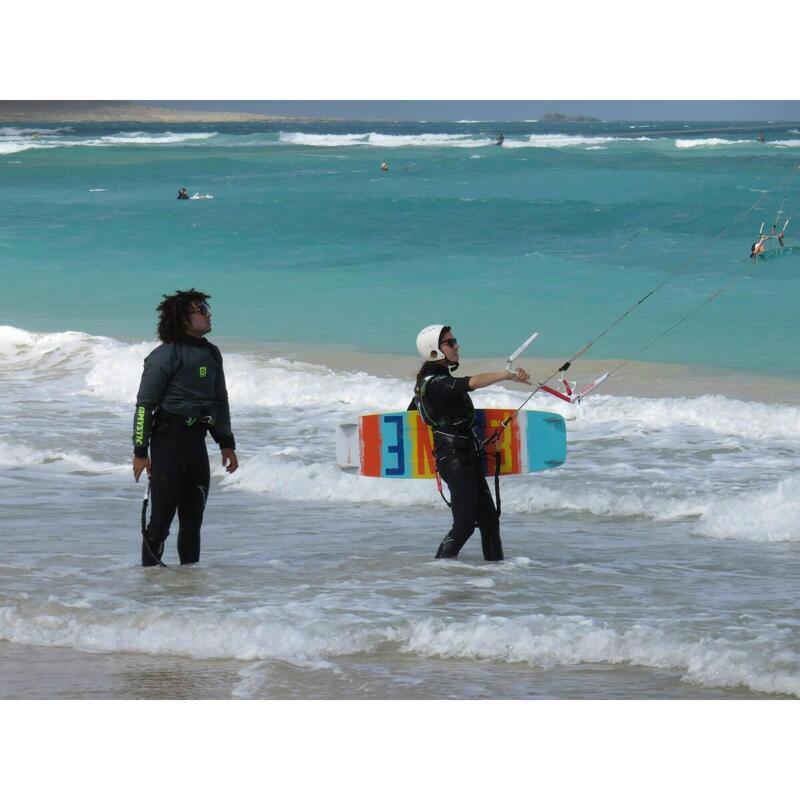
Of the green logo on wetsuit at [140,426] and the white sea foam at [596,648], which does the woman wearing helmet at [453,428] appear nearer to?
the white sea foam at [596,648]

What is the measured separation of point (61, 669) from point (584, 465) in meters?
4.12

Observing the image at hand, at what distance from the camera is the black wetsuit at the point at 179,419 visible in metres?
4.18

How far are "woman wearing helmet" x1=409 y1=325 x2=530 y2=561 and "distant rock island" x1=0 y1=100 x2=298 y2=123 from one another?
171 inches

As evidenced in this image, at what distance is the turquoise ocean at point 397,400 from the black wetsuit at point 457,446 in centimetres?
23

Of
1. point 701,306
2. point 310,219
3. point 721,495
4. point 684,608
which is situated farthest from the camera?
point 310,219

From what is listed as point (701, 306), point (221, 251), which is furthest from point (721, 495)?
point (221, 251)

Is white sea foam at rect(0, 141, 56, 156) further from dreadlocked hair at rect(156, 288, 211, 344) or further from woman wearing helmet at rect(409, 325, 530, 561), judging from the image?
woman wearing helmet at rect(409, 325, 530, 561)

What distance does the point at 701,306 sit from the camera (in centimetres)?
1275

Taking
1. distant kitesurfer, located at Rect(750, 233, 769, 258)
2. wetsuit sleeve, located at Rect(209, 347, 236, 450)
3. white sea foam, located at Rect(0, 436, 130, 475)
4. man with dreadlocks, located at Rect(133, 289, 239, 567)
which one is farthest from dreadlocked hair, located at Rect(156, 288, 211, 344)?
distant kitesurfer, located at Rect(750, 233, 769, 258)

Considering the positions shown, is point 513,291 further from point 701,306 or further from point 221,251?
point 221,251

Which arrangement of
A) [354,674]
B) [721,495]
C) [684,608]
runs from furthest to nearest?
[721,495] < [684,608] < [354,674]

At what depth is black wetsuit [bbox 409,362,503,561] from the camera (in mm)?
4309

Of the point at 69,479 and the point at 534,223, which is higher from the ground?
the point at 534,223

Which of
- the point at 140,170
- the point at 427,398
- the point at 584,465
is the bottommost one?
the point at 584,465
